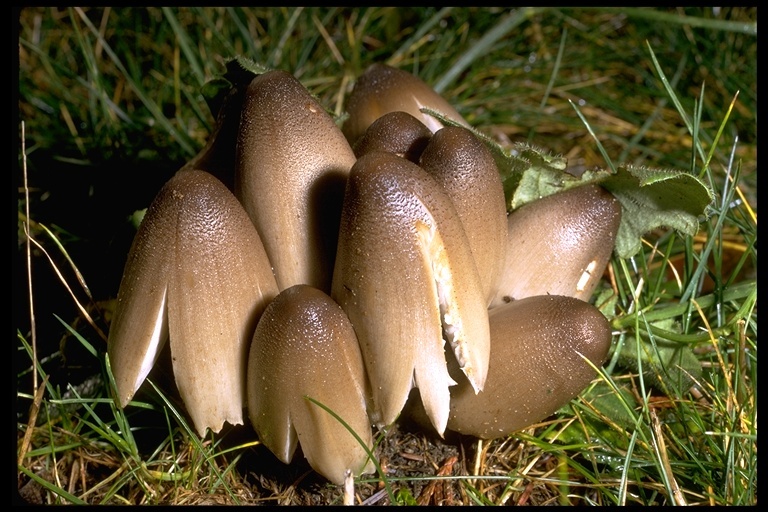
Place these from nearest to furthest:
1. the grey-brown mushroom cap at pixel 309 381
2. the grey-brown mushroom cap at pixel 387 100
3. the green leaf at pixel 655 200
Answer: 1. the grey-brown mushroom cap at pixel 309 381
2. the green leaf at pixel 655 200
3. the grey-brown mushroom cap at pixel 387 100

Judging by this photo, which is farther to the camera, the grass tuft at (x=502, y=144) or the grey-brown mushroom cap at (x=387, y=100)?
the grey-brown mushroom cap at (x=387, y=100)

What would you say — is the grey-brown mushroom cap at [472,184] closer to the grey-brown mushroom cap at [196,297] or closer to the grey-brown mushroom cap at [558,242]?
the grey-brown mushroom cap at [558,242]

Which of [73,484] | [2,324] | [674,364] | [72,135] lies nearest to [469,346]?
[674,364]

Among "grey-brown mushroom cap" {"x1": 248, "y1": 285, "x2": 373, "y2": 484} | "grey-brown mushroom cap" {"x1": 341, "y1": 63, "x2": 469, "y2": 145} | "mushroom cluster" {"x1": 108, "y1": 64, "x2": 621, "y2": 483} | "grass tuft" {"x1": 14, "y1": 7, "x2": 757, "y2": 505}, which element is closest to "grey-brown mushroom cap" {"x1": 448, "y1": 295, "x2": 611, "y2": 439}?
"mushroom cluster" {"x1": 108, "y1": 64, "x2": 621, "y2": 483}

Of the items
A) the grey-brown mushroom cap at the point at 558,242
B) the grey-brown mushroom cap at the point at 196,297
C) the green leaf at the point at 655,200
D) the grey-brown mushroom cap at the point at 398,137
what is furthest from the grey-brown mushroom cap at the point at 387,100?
the grey-brown mushroom cap at the point at 196,297

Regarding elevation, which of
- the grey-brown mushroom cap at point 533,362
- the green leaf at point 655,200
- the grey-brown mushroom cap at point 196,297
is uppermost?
the grey-brown mushroom cap at point 196,297

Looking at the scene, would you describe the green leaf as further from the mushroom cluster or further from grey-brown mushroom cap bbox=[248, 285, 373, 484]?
grey-brown mushroom cap bbox=[248, 285, 373, 484]

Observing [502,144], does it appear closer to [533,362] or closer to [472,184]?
[472,184]

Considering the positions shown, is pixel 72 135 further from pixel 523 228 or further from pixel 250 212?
pixel 523 228
